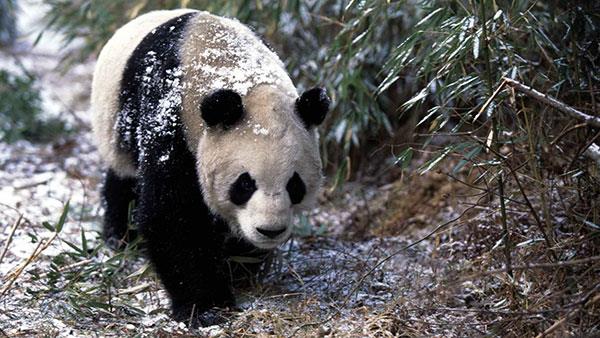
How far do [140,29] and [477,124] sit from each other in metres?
1.91

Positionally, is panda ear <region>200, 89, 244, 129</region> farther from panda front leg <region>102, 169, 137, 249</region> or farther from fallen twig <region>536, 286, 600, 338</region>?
fallen twig <region>536, 286, 600, 338</region>

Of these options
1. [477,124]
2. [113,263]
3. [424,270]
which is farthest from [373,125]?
[113,263]

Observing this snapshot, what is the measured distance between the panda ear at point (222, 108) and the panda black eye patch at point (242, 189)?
22cm

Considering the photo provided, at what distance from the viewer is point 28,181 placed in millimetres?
5359

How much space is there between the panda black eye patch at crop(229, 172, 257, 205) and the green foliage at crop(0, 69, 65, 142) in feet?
13.6

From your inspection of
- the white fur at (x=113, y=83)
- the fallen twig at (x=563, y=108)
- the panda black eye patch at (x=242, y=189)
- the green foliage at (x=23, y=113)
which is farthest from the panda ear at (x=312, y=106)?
the green foliage at (x=23, y=113)

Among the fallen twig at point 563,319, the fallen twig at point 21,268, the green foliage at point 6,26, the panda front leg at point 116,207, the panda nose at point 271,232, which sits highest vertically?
the fallen twig at point 563,319

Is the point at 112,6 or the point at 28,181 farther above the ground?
the point at 112,6

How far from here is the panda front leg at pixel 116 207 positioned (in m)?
3.98

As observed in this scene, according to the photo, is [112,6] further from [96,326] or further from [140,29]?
[96,326]

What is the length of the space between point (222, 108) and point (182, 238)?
582 millimetres

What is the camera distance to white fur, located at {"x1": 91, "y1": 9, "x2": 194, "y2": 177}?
3641 millimetres

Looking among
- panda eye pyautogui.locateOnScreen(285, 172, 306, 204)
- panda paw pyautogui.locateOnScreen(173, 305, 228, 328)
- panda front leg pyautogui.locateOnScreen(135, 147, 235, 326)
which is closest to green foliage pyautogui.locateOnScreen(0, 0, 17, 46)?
panda front leg pyautogui.locateOnScreen(135, 147, 235, 326)

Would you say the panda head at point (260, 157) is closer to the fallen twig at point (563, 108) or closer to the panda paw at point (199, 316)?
the panda paw at point (199, 316)
